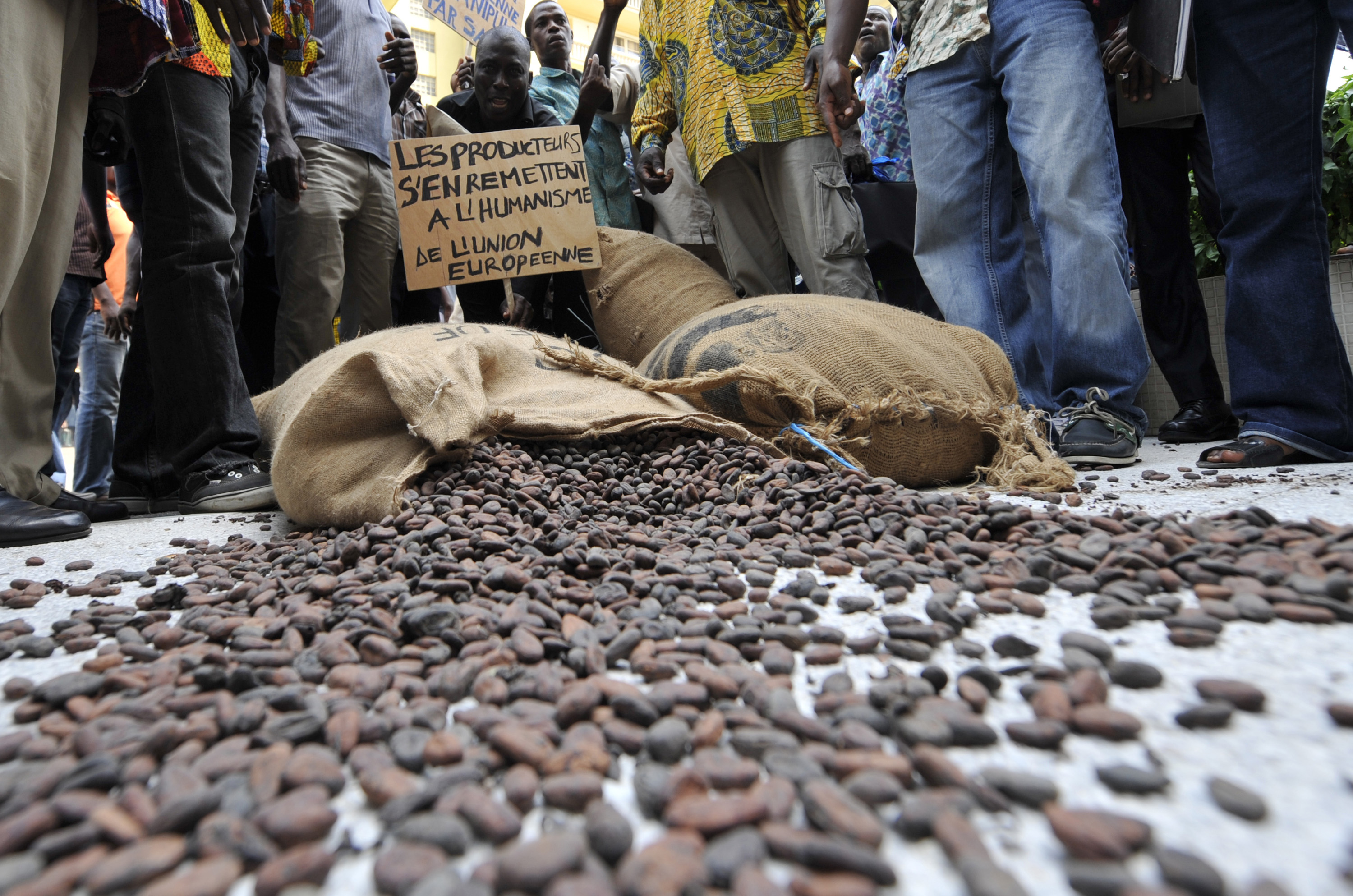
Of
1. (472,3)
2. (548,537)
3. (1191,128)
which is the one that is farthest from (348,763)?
(472,3)

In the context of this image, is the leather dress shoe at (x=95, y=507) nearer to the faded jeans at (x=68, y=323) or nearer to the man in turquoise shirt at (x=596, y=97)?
the faded jeans at (x=68, y=323)

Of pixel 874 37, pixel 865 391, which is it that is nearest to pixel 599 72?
pixel 874 37

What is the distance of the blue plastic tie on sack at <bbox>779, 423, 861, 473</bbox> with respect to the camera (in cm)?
183

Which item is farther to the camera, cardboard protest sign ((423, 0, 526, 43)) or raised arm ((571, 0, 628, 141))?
cardboard protest sign ((423, 0, 526, 43))

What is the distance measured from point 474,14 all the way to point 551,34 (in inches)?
16.6

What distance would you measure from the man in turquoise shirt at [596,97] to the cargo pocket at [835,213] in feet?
4.01

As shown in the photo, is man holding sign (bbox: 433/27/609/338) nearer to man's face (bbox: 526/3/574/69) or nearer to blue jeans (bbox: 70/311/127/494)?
man's face (bbox: 526/3/574/69)

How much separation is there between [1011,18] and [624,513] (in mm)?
1867

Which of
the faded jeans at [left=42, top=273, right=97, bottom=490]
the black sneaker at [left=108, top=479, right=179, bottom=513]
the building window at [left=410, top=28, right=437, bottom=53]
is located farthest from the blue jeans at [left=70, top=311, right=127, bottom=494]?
the building window at [left=410, top=28, right=437, bottom=53]

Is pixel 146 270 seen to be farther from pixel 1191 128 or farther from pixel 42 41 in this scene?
pixel 1191 128

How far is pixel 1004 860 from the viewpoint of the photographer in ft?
1.81

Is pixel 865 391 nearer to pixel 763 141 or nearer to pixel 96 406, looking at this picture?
pixel 763 141

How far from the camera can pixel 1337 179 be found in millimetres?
3434

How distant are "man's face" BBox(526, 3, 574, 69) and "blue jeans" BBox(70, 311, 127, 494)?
2.67 meters
